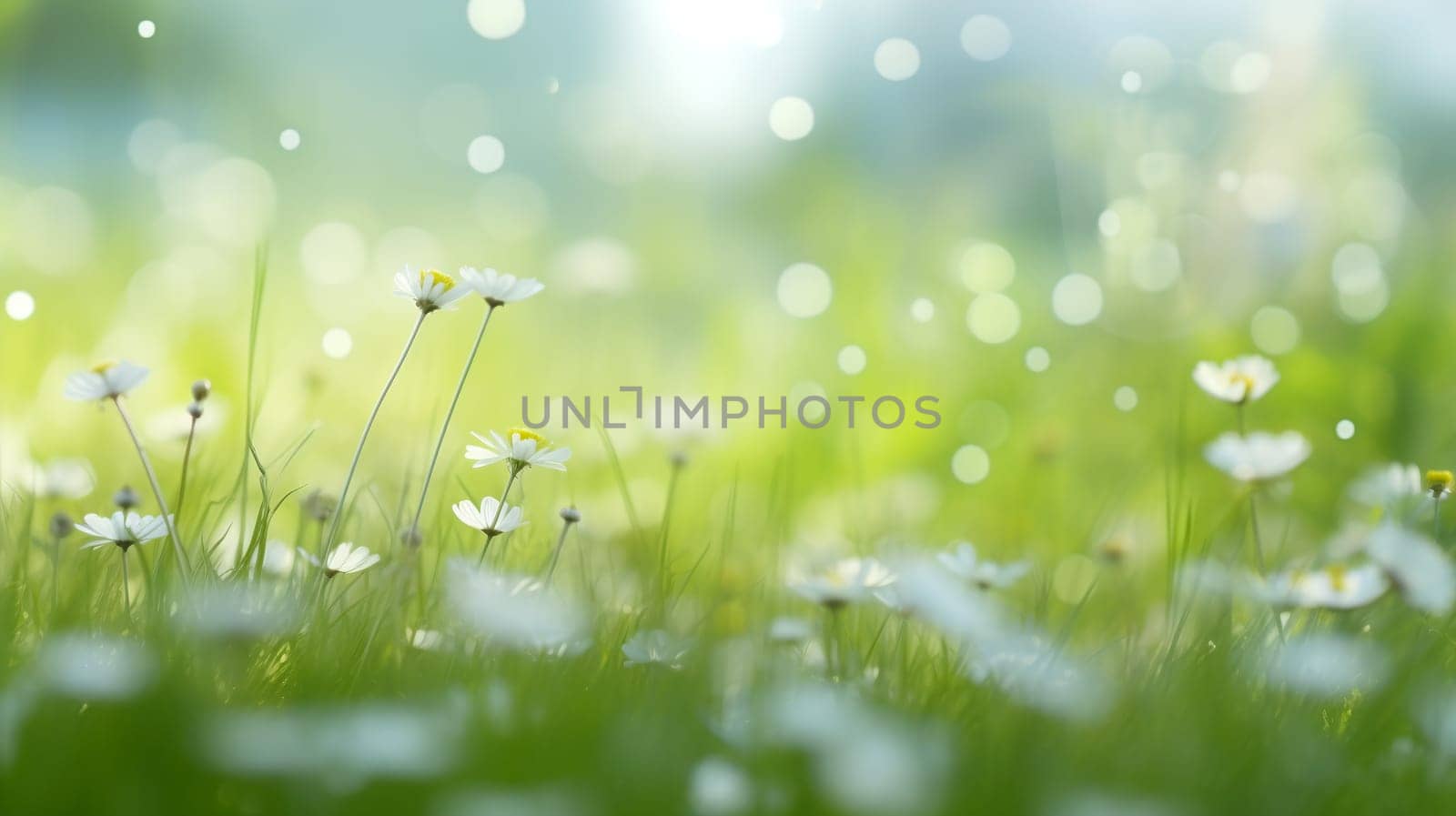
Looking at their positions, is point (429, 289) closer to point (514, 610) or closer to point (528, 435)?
point (528, 435)

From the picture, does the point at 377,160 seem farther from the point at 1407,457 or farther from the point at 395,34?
the point at 1407,457

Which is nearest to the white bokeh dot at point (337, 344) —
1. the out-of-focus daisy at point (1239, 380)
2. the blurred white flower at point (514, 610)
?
the blurred white flower at point (514, 610)

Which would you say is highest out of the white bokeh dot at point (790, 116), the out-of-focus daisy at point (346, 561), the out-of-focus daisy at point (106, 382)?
the white bokeh dot at point (790, 116)

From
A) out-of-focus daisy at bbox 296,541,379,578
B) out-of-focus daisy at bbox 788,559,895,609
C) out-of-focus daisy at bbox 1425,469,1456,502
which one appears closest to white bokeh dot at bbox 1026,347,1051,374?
out-of-focus daisy at bbox 1425,469,1456,502

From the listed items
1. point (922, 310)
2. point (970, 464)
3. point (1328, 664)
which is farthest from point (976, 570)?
point (922, 310)

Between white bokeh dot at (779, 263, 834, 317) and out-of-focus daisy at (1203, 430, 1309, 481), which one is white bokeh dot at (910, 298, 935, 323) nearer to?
white bokeh dot at (779, 263, 834, 317)

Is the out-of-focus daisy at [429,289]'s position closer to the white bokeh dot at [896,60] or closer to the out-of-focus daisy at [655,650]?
the out-of-focus daisy at [655,650]
